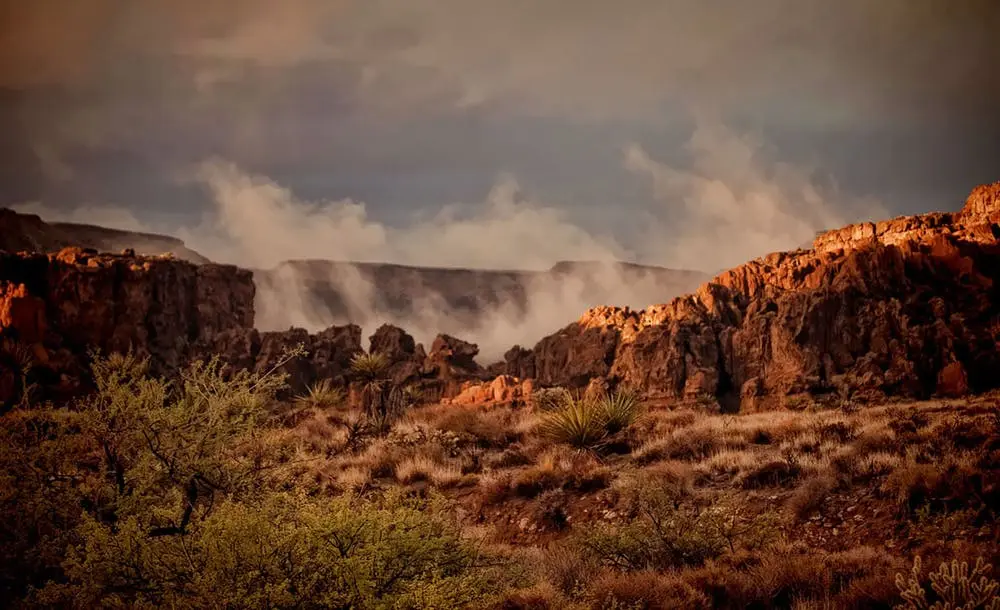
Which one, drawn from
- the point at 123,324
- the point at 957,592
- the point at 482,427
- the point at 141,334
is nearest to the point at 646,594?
the point at 957,592

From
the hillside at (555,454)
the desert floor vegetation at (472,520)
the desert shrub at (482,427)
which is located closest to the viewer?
the desert floor vegetation at (472,520)

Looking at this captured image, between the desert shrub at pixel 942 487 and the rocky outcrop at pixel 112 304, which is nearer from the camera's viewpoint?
the desert shrub at pixel 942 487

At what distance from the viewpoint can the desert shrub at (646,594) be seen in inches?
215

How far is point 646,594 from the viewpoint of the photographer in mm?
5699

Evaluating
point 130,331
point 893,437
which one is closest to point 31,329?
point 130,331

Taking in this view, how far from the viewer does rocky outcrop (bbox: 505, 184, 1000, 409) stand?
22.1 meters

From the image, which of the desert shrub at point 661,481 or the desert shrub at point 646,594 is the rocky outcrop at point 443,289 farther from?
the desert shrub at point 646,594

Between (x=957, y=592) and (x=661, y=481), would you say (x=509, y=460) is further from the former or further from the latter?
(x=957, y=592)

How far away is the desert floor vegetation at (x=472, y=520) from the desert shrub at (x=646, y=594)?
A: 2 cm

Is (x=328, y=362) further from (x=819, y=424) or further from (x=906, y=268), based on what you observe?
(x=906, y=268)

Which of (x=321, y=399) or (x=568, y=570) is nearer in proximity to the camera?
(x=568, y=570)

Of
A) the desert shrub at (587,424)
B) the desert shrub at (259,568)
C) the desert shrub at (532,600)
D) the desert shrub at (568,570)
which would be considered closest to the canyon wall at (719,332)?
the desert shrub at (587,424)

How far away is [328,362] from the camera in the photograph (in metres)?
33.2

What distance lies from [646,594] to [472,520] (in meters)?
6.21
